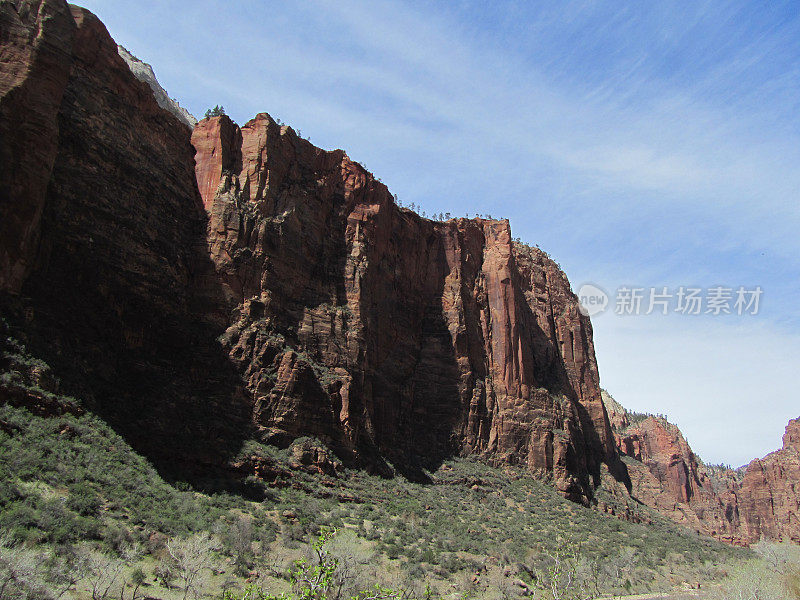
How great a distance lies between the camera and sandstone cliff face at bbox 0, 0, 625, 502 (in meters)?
31.5

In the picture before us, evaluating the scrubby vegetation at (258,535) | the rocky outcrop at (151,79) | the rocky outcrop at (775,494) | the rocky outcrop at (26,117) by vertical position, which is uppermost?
the rocky outcrop at (151,79)

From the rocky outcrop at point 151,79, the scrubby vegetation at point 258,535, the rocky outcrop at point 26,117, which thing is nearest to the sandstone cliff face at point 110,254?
the rocky outcrop at point 26,117

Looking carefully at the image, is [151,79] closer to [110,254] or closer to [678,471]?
[110,254]

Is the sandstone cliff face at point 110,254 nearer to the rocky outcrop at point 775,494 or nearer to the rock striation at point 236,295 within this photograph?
the rock striation at point 236,295

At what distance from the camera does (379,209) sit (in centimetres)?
5447

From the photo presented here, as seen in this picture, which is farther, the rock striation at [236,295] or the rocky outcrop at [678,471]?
the rocky outcrop at [678,471]

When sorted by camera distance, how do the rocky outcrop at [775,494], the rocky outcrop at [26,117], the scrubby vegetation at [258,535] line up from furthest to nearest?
the rocky outcrop at [775,494] < the rocky outcrop at [26,117] < the scrubby vegetation at [258,535]

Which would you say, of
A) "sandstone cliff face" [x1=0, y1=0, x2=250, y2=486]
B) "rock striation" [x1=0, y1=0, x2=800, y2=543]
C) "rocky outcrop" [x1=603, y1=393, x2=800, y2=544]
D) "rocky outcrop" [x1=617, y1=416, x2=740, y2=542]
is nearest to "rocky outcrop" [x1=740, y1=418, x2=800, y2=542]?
"rocky outcrop" [x1=603, y1=393, x2=800, y2=544]

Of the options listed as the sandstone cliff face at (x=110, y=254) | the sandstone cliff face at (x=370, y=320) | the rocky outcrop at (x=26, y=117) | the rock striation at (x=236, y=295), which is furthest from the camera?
the sandstone cliff face at (x=370, y=320)

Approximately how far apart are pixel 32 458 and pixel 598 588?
3241 centimetres

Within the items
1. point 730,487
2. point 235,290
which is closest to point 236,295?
point 235,290

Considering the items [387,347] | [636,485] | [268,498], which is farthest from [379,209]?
[636,485]

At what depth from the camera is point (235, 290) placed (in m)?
41.9

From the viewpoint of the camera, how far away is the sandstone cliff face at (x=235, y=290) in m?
31.5
